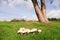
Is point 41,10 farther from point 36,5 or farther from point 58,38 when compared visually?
point 58,38

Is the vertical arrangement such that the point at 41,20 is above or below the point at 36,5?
below

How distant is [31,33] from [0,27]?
4.01 m

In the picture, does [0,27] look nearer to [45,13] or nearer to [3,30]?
[3,30]

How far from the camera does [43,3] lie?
78.8 ft

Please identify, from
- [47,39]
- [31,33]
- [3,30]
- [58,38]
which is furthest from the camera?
[3,30]

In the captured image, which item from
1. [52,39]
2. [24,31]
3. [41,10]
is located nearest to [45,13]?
[41,10]

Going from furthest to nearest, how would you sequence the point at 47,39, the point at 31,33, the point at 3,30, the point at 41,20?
1. the point at 41,20
2. the point at 3,30
3. the point at 31,33
4. the point at 47,39

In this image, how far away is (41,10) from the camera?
79.5 ft

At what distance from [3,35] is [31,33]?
203 centimetres

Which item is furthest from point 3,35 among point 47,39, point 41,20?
point 41,20

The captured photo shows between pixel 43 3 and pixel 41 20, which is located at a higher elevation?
pixel 43 3

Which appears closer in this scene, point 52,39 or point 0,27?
point 52,39

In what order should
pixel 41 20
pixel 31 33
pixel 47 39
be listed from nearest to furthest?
pixel 47 39
pixel 31 33
pixel 41 20

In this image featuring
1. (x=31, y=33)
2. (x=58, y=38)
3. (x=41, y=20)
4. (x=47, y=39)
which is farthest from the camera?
(x=41, y=20)
